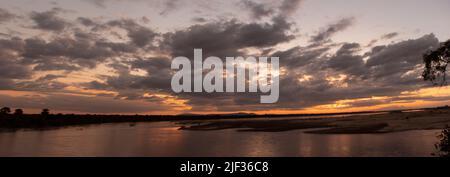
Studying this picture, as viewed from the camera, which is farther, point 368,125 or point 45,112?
point 45,112

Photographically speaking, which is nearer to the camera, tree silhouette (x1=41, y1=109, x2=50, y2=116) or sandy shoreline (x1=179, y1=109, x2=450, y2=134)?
sandy shoreline (x1=179, y1=109, x2=450, y2=134)

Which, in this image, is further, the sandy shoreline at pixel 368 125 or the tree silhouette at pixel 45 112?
the tree silhouette at pixel 45 112
